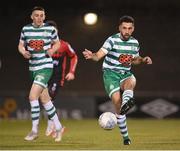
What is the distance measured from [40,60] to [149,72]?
13.3 meters

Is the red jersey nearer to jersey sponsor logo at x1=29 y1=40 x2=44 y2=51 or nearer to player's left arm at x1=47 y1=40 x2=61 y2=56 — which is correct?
player's left arm at x1=47 y1=40 x2=61 y2=56

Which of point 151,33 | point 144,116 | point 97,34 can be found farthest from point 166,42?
point 144,116

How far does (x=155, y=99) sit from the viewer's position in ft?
74.8

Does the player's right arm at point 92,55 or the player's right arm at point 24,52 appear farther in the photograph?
the player's right arm at point 24,52

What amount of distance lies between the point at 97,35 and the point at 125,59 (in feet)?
47.3

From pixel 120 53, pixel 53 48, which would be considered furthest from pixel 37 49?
pixel 120 53

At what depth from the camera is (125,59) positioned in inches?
456

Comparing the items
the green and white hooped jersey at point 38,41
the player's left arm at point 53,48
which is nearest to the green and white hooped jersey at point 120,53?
the player's left arm at point 53,48

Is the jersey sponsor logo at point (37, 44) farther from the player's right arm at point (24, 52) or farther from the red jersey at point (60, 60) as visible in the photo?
the red jersey at point (60, 60)

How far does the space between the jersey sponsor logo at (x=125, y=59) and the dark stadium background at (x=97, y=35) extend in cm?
1347

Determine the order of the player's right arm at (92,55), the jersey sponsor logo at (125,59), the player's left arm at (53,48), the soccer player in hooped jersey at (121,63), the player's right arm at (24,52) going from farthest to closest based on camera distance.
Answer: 1. the player's left arm at (53,48)
2. the player's right arm at (24,52)
3. the jersey sponsor logo at (125,59)
4. the soccer player in hooped jersey at (121,63)
5. the player's right arm at (92,55)

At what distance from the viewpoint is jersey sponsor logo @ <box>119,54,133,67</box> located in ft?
37.9

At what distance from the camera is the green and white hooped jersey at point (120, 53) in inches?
453

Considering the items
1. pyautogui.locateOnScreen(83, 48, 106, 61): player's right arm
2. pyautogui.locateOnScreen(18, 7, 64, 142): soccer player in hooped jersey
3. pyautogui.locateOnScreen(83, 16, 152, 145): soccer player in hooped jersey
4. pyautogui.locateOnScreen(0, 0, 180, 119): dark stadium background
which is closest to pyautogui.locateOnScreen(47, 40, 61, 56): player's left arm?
pyautogui.locateOnScreen(18, 7, 64, 142): soccer player in hooped jersey
